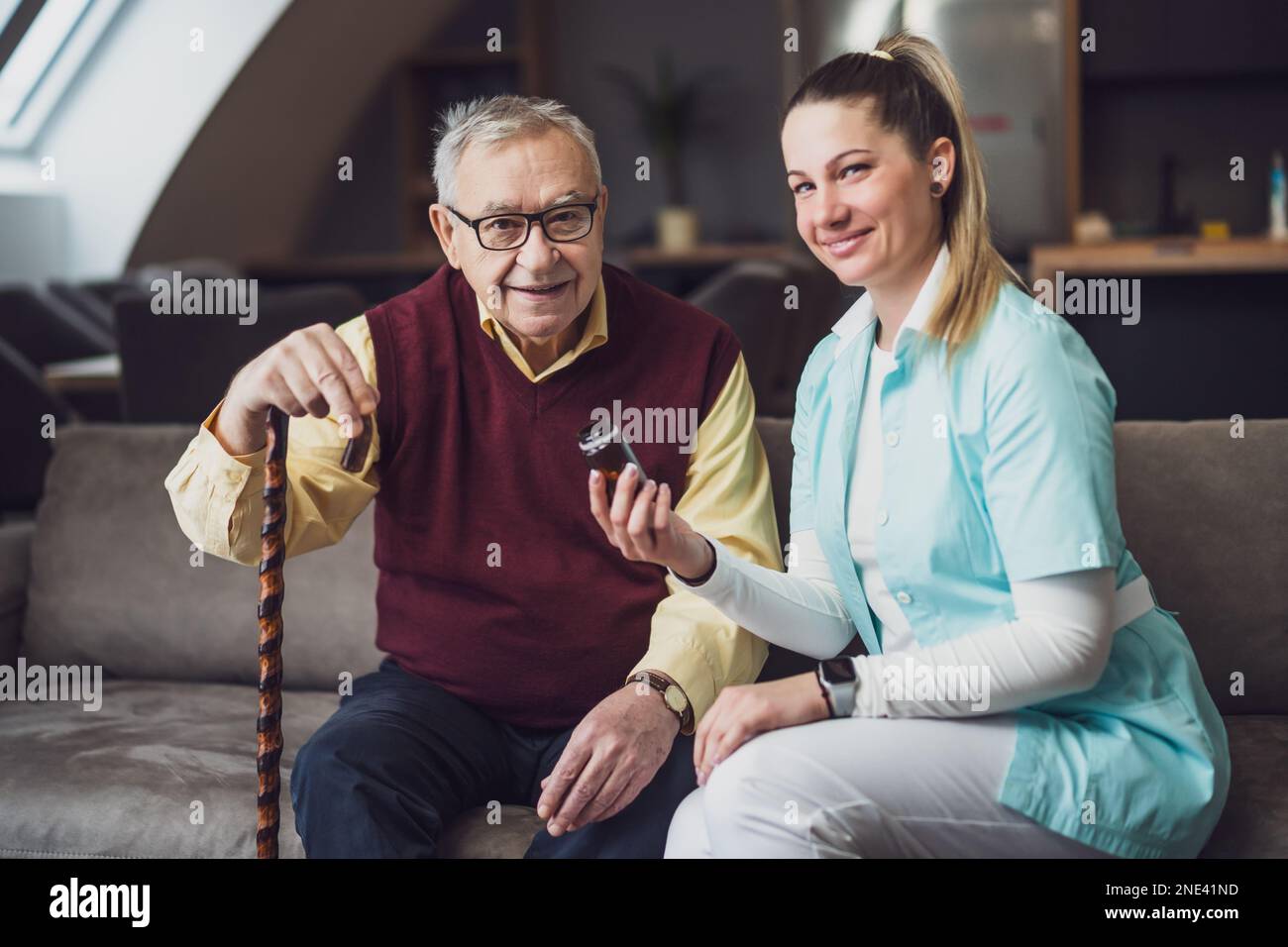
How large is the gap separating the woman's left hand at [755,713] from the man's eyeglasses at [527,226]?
0.57 m

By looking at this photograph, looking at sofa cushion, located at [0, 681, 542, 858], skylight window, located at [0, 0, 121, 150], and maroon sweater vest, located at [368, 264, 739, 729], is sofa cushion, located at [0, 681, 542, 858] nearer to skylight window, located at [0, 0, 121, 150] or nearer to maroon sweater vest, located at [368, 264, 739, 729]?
maroon sweater vest, located at [368, 264, 739, 729]

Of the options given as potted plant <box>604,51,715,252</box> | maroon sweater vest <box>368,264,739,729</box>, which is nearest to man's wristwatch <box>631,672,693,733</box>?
maroon sweater vest <box>368,264,739,729</box>

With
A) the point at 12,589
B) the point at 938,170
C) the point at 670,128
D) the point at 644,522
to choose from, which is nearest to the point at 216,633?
the point at 12,589

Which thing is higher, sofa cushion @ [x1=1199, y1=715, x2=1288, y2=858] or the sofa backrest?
the sofa backrest

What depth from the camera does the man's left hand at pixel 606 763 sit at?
1396 millimetres

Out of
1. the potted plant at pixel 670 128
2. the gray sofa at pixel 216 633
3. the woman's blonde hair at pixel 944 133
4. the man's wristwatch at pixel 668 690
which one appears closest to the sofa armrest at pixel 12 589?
the gray sofa at pixel 216 633

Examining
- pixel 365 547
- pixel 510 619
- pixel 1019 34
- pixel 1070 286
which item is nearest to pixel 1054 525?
pixel 510 619

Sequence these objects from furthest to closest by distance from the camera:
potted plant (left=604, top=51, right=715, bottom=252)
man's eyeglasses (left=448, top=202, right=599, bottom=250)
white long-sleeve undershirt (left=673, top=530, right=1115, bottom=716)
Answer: potted plant (left=604, top=51, right=715, bottom=252)
man's eyeglasses (left=448, top=202, right=599, bottom=250)
white long-sleeve undershirt (left=673, top=530, right=1115, bottom=716)

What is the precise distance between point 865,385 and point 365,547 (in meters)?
0.96

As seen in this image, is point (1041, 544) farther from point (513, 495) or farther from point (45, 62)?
point (45, 62)

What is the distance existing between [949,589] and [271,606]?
72 centimetres

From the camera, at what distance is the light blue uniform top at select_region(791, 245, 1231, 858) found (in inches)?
46.1

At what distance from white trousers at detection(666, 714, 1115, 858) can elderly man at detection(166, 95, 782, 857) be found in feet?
0.81
